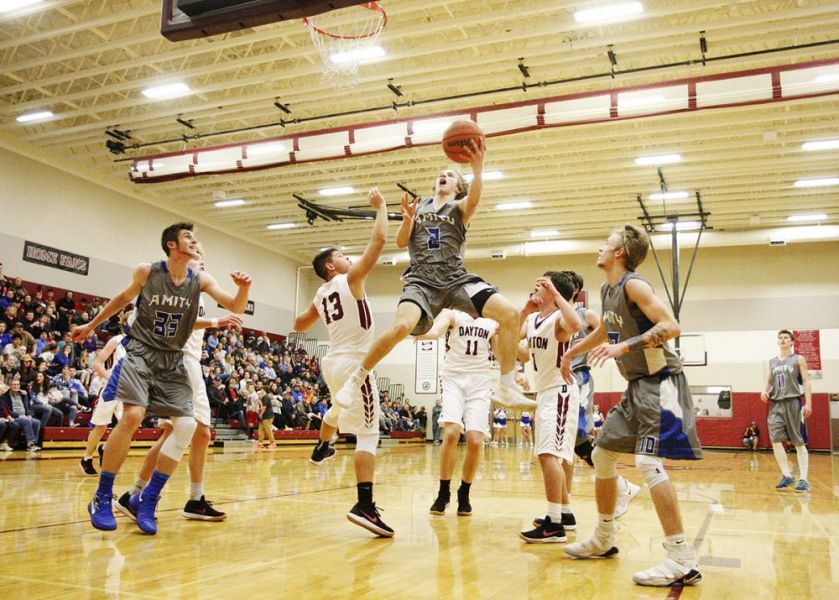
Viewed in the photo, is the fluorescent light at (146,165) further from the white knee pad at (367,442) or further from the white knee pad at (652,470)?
the white knee pad at (652,470)

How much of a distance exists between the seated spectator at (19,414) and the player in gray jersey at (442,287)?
9.59 meters

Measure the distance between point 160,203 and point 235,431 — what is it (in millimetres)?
8059

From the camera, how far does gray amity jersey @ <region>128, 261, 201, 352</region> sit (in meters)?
4.41

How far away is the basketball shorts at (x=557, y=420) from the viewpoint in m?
4.66

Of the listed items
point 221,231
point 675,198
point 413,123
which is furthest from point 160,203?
point 675,198

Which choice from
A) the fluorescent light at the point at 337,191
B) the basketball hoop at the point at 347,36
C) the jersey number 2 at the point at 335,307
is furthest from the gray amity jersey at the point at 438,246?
the fluorescent light at the point at 337,191

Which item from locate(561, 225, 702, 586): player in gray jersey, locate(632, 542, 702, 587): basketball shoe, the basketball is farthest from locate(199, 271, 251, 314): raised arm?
locate(632, 542, 702, 587): basketball shoe

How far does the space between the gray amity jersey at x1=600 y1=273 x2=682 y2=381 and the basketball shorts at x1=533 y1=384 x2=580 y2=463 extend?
39.0 inches

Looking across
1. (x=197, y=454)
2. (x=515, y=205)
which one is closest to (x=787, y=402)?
(x=197, y=454)

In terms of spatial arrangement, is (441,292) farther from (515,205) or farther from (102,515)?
(515,205)

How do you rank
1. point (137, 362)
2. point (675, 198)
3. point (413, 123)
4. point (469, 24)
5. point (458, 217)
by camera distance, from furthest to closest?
point (675, 198), point (413, 123), point (469, 24), point (458, 217), point (137, 362)

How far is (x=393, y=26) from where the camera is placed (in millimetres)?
12000

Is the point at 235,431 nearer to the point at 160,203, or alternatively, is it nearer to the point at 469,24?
Result: the point at 160,203

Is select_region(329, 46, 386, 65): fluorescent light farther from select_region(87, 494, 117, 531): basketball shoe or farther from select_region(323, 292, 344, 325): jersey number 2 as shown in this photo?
select_region(87, 494, 117, 531): basketball shoe
